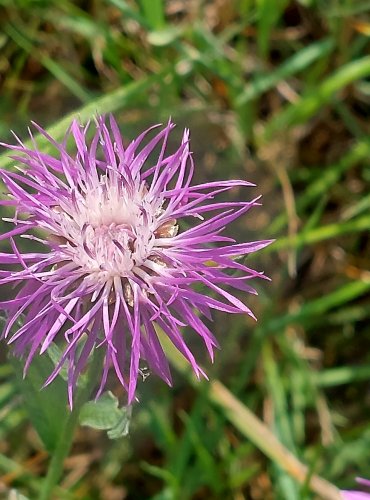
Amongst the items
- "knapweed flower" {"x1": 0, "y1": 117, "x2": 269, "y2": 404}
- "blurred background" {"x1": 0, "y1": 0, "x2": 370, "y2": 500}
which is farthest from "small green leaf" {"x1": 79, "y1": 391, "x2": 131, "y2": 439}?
"blurred background" {"x1": 0, "y1": 0, "x2": 370, "y2": 500}

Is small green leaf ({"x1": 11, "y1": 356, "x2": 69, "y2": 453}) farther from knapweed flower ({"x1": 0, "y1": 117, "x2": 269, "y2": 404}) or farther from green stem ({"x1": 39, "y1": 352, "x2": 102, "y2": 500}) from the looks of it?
knapweed flower ({"x1": 0, "y1": 117, "x2": 269, "y2": 404})

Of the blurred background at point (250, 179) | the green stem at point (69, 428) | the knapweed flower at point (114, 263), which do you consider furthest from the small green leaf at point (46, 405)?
the blurred background at point (250, 179)

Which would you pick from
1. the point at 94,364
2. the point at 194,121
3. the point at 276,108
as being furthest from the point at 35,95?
the point at 94,364

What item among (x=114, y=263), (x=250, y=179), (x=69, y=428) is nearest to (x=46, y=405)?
(x=69, y=428)

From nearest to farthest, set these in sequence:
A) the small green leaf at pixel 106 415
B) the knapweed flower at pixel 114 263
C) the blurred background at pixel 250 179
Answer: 1. the knapweed flower at pixel 114 263
2. the small green leaf at pixel 106 415
3. the blurred background at pixel 250 179

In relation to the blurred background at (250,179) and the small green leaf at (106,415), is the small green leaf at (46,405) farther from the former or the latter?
the blurred background at (250,179)

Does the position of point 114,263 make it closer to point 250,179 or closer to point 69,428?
point 69,428
